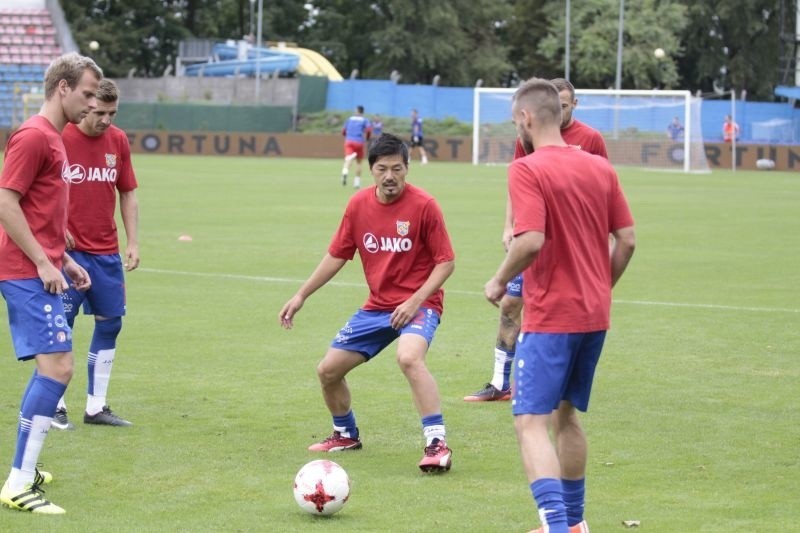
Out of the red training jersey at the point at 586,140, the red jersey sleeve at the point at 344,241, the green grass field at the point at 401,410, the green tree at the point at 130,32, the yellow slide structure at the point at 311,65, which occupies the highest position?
the green tree at the point at 130,32

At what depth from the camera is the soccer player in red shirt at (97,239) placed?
8625 mm

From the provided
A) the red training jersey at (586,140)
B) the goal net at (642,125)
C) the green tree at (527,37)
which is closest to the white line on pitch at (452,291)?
the red training jersey at (586,140)

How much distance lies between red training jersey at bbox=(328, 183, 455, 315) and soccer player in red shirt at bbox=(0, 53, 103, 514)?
1715mm

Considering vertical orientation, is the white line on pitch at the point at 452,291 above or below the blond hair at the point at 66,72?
below

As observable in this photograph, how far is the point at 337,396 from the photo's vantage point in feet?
26.2

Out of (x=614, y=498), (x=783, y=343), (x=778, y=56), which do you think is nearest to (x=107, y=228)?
(x=614, y=498)

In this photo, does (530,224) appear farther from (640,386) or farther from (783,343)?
(783,343)

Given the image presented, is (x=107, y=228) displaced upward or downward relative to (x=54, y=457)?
upward

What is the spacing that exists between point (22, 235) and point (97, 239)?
A: 206cm

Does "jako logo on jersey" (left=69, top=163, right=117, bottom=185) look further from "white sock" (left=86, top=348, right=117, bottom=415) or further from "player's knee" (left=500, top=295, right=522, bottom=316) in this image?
"player's knee" (left=500, top=295, right=522, bottom=316)

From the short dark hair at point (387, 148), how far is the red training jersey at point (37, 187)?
1.68 meters

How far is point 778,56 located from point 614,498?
238 feet

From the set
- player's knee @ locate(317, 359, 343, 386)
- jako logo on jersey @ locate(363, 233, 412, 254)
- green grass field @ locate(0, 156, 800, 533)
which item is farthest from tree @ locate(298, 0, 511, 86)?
player's knee @ locate(317, 359, 343, 386)

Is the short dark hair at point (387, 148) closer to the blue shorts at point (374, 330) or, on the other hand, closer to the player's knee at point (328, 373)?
the blue shorts at point (374, 330)
